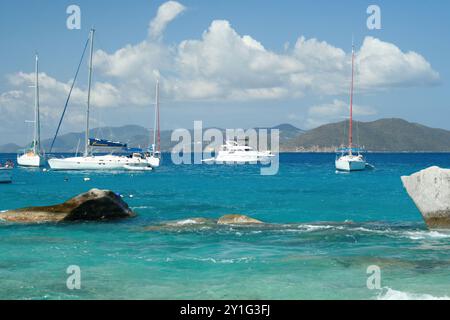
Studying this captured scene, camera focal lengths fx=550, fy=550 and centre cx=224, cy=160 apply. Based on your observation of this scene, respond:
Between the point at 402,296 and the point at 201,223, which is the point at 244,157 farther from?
the point at 402,296

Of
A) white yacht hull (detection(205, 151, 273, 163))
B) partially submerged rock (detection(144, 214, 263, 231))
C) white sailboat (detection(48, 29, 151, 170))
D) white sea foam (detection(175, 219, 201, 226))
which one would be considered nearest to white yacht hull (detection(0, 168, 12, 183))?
white sailboat (detection(48, 29, 151, 170))

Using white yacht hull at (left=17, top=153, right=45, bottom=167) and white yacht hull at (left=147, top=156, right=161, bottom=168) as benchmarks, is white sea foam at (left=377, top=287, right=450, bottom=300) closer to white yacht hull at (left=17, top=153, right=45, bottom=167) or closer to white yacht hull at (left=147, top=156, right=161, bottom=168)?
white yacht hull at (left=147, top=156, right=161, bottom=168)

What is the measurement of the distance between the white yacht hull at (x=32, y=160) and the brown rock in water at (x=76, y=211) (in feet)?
281

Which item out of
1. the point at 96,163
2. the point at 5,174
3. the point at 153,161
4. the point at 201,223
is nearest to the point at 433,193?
the point at 201,223

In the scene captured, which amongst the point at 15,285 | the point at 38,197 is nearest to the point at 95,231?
the point at 15,285

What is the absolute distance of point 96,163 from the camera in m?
91.4

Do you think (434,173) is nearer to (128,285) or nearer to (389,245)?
(389,245)

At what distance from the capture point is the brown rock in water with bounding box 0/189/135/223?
27656 millimetres

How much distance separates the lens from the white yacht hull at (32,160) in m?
110

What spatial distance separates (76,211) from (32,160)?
8835cm

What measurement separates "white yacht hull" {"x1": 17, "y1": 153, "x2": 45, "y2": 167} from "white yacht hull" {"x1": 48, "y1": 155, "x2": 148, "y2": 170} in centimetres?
1681

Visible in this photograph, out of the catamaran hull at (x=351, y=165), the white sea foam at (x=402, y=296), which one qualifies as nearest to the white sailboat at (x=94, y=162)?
the catamaran hull at (x=351, y=165)

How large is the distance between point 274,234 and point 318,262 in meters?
6.22

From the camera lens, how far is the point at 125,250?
2061cm
